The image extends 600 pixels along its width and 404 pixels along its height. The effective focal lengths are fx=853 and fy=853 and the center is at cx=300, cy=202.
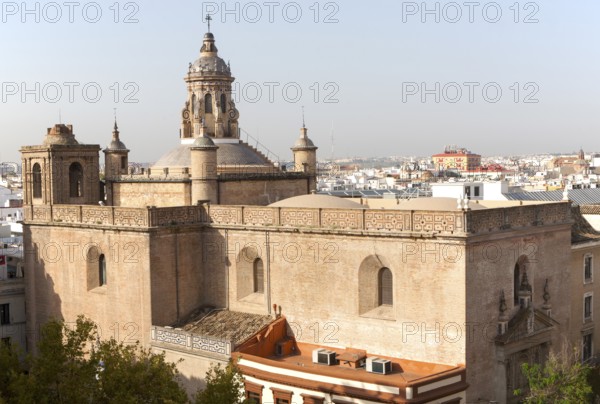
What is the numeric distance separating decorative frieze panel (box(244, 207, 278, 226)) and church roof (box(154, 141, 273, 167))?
759 cm

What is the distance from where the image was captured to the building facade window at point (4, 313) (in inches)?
1575

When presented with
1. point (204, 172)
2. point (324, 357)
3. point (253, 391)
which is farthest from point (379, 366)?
point (204, 172)

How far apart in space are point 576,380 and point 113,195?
23.2 m

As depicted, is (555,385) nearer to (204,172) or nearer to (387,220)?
(387,220)

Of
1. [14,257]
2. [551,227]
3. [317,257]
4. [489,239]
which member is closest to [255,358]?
[317,257]

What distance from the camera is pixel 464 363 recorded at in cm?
2780

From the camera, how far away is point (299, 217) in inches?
1249

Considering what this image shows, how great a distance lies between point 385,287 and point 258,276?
5.97m

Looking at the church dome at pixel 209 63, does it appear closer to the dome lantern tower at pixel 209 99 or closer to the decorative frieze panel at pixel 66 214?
the dome lantern tower at pixel 209 99

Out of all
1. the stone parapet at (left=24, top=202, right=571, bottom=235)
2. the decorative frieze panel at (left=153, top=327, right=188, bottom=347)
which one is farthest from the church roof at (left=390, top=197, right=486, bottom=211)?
the decorative frieze panel at (left=153, top=327, right=188, bottom=347)

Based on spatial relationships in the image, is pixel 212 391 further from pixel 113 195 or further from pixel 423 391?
pixel 113 195

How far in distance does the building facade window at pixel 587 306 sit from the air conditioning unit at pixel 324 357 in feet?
45.9

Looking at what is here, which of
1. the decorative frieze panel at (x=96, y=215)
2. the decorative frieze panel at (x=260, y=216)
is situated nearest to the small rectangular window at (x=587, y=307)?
the decorative frieze panel at (x=260, y=216)

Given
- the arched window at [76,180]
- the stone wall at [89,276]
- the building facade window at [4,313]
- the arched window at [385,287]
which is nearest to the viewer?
the arched window at [385,287]
